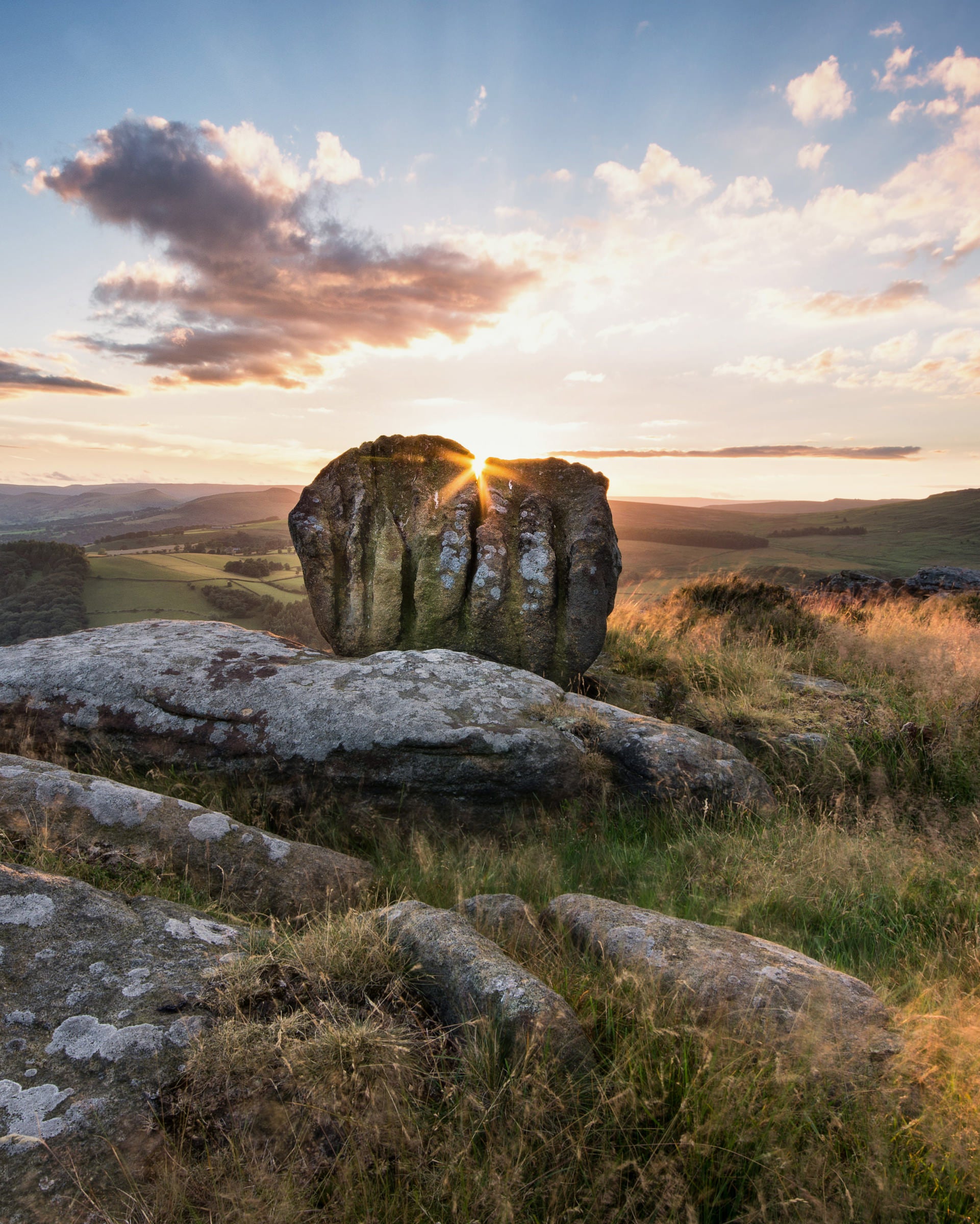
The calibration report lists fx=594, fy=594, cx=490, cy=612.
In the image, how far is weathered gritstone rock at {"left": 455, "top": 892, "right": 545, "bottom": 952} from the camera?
9.93 feet

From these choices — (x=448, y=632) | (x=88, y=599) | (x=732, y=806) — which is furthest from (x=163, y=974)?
(x=88, y=599)

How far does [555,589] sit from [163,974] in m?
6.61

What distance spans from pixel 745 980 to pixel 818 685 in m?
6.33

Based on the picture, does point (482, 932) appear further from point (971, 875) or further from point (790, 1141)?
point (971, 875)

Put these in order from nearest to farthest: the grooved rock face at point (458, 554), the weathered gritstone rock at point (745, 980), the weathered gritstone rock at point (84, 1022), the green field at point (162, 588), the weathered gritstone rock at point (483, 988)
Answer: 1. the weathered gritstone rock at point (84, 1022)
2. the weathered gritstone rock at point (483, 988)
3. the weathered gritstone rock at point (745, 980)
4. the grooved rock face at point (458, 554)
5. the green field at point (162, 588)

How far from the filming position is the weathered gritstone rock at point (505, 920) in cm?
303

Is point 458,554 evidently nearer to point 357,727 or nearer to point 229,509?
point 357,727

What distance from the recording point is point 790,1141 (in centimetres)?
193

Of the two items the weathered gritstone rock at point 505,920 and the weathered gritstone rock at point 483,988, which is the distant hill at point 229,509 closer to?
the weathered gritstone rock at point 505,920

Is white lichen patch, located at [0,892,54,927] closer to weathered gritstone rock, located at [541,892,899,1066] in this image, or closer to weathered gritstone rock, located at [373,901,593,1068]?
weathered gritstone rock, located at [373,901,593,1068]

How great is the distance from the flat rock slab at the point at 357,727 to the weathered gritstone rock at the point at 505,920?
195 cm

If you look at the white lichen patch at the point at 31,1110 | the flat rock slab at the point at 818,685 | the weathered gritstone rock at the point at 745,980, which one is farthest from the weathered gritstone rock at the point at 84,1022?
the flat rock slab at the point at 818,685

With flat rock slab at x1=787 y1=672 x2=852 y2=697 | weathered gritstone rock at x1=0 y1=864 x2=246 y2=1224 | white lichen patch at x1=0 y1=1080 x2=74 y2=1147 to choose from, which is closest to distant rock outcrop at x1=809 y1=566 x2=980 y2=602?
flat rock slab at x1=787 y1=672 x2=852 y2=697

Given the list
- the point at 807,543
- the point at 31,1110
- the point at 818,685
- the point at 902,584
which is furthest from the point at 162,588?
the point at 807,543
